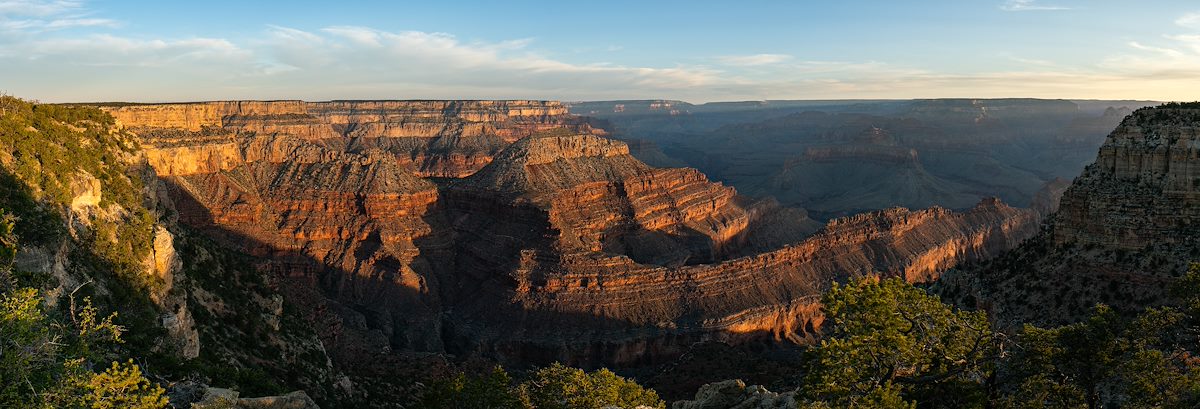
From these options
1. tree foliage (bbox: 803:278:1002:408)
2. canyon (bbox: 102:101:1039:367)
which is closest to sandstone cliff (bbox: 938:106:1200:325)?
tree foliage (bbox: 803:278:1002:408)

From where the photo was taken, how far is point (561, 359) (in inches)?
2601

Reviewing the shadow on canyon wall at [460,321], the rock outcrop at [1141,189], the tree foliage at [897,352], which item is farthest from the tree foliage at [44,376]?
the rock outcrop at [1141,189]

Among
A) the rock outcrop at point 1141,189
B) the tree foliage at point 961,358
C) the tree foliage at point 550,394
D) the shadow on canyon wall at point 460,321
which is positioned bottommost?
the shadow on canyon wall at point 460,321

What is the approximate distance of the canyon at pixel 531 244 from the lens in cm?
6981

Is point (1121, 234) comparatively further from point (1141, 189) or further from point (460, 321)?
point (460, 321)

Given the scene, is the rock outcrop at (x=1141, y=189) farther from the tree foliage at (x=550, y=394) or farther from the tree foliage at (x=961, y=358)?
the tree foliage at (x=550, y=394)

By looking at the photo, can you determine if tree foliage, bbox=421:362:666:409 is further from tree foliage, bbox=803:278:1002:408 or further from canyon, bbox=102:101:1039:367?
canyon, bbox=102:101:1039:367

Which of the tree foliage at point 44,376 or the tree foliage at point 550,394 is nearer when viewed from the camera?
the tree foliage at point 44,376

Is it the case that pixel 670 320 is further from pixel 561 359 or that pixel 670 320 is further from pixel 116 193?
pixel 116 193

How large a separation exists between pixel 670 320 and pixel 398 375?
2931cm

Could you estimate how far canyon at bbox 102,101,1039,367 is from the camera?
69812mm

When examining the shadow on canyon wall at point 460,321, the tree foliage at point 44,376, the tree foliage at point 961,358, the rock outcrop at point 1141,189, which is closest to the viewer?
the tree foliage at point 44,376

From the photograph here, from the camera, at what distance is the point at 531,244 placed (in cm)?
8406

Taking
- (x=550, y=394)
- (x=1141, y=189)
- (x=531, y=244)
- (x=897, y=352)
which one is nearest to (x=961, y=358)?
(x=897, y=352)
